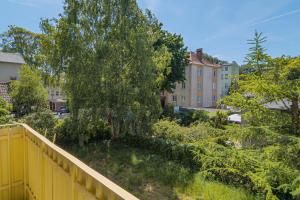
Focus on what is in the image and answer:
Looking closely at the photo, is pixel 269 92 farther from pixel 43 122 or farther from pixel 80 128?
pixel 43 122

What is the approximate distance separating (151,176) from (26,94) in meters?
12.3

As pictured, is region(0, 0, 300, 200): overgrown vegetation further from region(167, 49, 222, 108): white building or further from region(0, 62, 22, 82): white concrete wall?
region(167, 49, 222, 108): white building

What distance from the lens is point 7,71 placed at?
87.8ft

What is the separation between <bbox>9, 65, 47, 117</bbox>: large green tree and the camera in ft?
52.9

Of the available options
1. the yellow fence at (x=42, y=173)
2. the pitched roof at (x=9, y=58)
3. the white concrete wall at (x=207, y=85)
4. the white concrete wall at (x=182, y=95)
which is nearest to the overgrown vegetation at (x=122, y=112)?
the yellow fence at (x=42, y=173)

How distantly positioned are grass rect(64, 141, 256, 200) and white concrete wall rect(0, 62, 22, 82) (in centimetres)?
1968

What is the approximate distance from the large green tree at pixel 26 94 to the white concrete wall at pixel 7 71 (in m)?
12.1

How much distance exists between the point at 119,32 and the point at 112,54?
1.20 metres

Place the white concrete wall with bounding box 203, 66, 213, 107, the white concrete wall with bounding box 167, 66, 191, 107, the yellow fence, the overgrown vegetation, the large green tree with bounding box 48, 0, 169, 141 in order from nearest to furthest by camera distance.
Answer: the yellow fence → the overgrown vegetation → the large green tree with bounding box 48, 0, 169, 141 → the white concrete wall with bounding box 167, 66, 191, 107 → the white concrete wall with bounding box 203, 66, 213, 107

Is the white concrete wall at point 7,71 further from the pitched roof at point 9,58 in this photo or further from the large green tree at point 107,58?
the large green tree at point 107,58

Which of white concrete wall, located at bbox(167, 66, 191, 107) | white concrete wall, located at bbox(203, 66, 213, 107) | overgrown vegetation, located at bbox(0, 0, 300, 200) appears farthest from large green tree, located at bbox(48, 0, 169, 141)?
white concrete wall, located at bbox(203, 66, 213, 107)

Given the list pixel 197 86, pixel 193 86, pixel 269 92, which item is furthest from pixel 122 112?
pixel 197 86

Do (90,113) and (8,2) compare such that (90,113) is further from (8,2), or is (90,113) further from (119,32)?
(8,2)

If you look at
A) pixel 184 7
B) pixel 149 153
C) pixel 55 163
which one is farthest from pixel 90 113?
pixel 55 163
